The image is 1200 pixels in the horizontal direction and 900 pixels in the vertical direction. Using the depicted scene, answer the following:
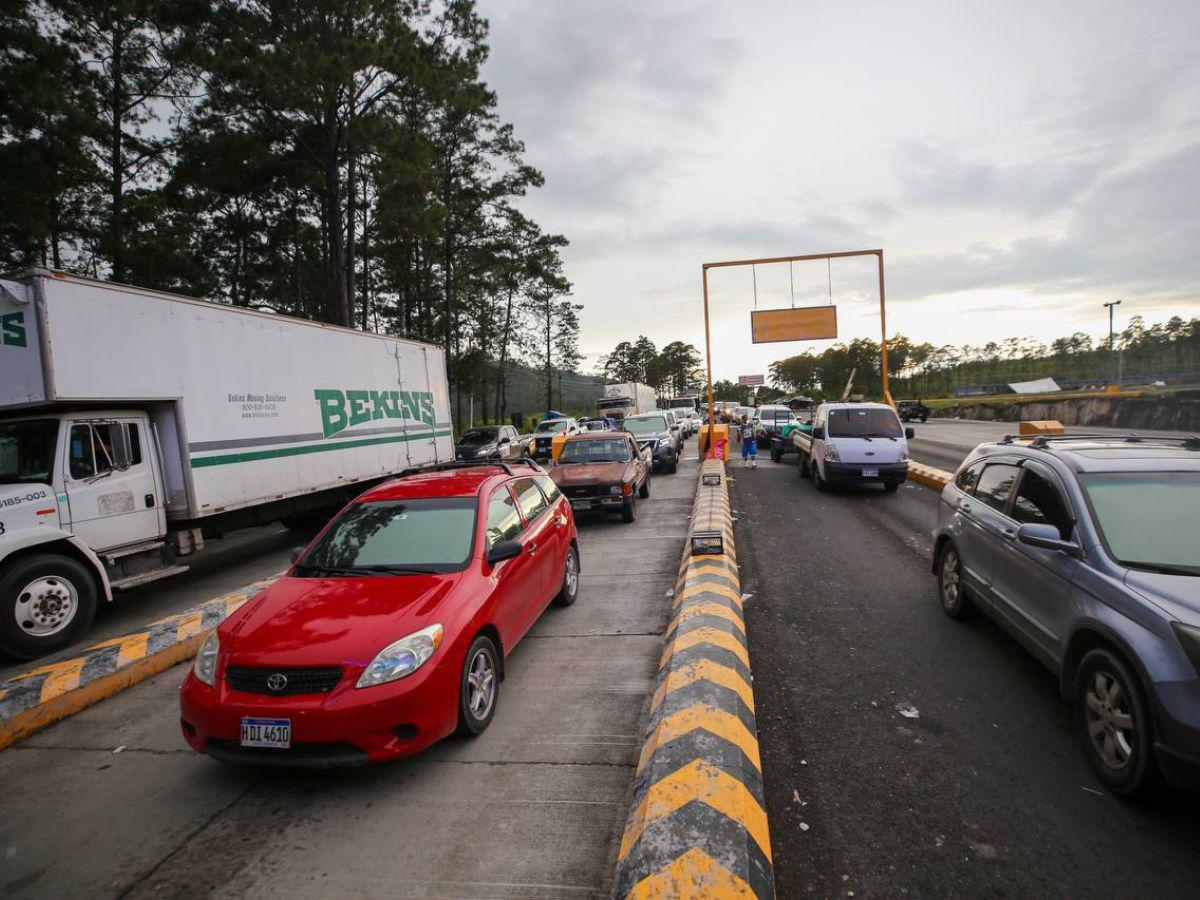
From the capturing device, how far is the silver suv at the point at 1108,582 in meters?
2.73

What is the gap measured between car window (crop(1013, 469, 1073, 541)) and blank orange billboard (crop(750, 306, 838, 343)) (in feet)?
59.6

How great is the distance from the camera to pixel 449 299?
29.5m

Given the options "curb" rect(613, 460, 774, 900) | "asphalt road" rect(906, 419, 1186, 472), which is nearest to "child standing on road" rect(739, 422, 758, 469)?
"asphalt road" rect(906, 419, 1186, 472)

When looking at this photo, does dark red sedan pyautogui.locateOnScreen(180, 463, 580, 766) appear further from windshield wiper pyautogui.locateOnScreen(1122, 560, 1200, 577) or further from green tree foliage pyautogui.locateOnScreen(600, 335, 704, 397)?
green tree foliage pyautogui.locateOnScreen(600, 335, 704, 397)

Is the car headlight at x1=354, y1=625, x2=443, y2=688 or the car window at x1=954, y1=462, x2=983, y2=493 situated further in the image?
the car window at x1=954, y1=462, x2=983, y2=493

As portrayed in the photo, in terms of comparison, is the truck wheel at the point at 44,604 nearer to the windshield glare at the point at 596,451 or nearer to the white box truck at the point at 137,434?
the white box truck at the point at 137,434

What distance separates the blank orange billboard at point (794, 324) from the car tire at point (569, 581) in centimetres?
1734

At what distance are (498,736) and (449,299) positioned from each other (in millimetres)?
28188

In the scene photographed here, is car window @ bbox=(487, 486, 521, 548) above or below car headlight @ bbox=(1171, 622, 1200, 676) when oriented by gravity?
above

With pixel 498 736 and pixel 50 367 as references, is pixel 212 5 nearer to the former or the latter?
pixel 50 367

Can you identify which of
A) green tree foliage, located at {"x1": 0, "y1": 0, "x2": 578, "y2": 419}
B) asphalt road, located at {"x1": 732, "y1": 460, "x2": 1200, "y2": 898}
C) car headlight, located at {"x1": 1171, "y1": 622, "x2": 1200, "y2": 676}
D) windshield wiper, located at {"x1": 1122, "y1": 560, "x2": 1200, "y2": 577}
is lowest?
asphalt road, located at {"x1": 732, "y1": 460, "x2": 1200, "y2": 898}

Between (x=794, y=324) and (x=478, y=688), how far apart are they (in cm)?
2091

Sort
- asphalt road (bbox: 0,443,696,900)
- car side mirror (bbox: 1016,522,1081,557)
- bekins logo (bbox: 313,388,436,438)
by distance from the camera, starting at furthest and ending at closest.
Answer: bekins logo (bbox: 313,388,436,438) < car side mirror (bbox: 1016,522,1081,557) < asphalt road (bbox: 0,443,696,900)

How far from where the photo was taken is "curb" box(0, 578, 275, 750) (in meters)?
4.30
